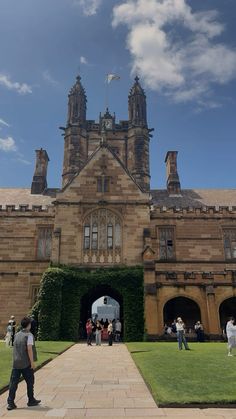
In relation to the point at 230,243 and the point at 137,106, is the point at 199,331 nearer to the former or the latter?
the point at 230,243

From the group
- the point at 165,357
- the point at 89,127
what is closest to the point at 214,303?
the point at 165,357

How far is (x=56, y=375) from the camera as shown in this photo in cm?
1021

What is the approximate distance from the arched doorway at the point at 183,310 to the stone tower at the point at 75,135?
22550 mm

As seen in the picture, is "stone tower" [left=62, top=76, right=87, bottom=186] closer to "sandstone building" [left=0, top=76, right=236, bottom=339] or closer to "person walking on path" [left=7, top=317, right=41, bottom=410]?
"sandstone building" [left=0, top=76, right=236, bottom=339]

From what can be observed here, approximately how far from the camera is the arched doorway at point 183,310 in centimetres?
2797

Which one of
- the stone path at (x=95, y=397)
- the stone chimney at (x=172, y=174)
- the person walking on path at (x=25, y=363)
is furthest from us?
the stone chimney at (x=172, y=174)

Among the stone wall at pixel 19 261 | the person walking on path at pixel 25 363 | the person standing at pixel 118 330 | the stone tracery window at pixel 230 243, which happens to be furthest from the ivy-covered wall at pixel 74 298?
the person walking on path at pixel 25 363

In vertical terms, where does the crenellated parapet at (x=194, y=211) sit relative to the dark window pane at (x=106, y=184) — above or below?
below

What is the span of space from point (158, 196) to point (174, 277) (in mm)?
13482

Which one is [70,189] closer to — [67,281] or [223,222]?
[67,281]

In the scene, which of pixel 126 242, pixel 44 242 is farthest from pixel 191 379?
pixel 44 242

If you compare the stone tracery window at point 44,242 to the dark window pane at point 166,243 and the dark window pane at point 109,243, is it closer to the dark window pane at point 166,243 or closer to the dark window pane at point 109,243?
the dark window pane at point 109,243

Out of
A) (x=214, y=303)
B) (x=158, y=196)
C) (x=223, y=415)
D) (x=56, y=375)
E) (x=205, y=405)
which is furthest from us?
(x=158, y=196)

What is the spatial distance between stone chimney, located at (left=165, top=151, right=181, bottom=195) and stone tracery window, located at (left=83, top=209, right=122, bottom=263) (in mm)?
11824
